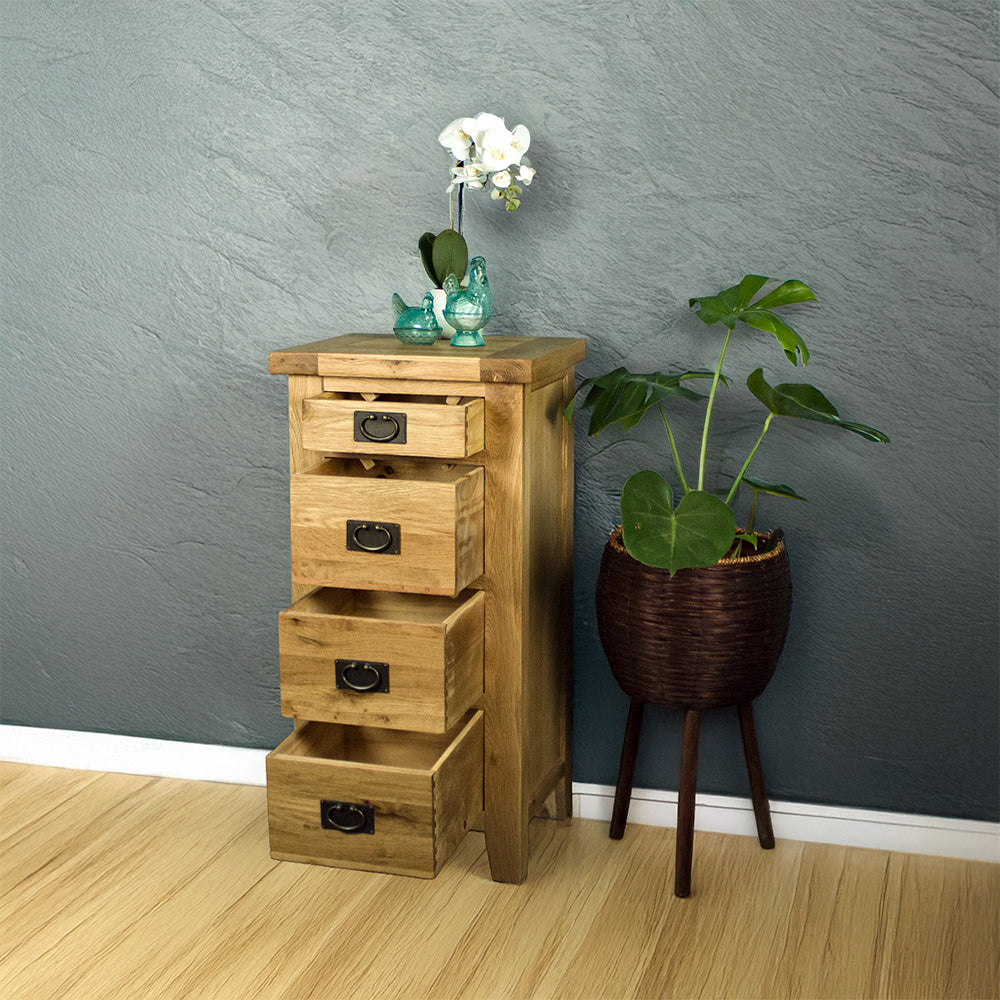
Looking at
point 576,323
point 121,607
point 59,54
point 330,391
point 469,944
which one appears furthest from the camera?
point 121,607

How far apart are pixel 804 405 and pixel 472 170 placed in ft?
2.21

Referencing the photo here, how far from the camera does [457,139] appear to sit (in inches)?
77.7

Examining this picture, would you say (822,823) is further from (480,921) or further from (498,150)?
(498,150)

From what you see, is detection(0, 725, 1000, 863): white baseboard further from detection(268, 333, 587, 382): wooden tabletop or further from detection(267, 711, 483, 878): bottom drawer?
detection(268, 333, 587, 382): wooden tabletop

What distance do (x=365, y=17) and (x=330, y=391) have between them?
718 millimetres

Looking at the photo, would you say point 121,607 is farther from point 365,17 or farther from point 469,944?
point 365,17

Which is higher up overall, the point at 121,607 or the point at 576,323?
the point at 576,323

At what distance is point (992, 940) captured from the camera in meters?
1.84

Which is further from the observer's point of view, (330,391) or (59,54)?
(59,54)

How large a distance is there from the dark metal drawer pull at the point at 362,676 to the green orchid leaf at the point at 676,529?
431mm

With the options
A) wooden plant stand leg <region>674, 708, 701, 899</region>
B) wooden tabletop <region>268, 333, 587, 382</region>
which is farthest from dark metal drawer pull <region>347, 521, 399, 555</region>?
wooden plant stand leg <region>674, 708, 701, 899</region>

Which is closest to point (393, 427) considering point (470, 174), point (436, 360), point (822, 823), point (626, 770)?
point (436, 360)

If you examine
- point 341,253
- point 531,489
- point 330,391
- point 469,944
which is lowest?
point 469,944

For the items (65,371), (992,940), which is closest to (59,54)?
(65,371)
